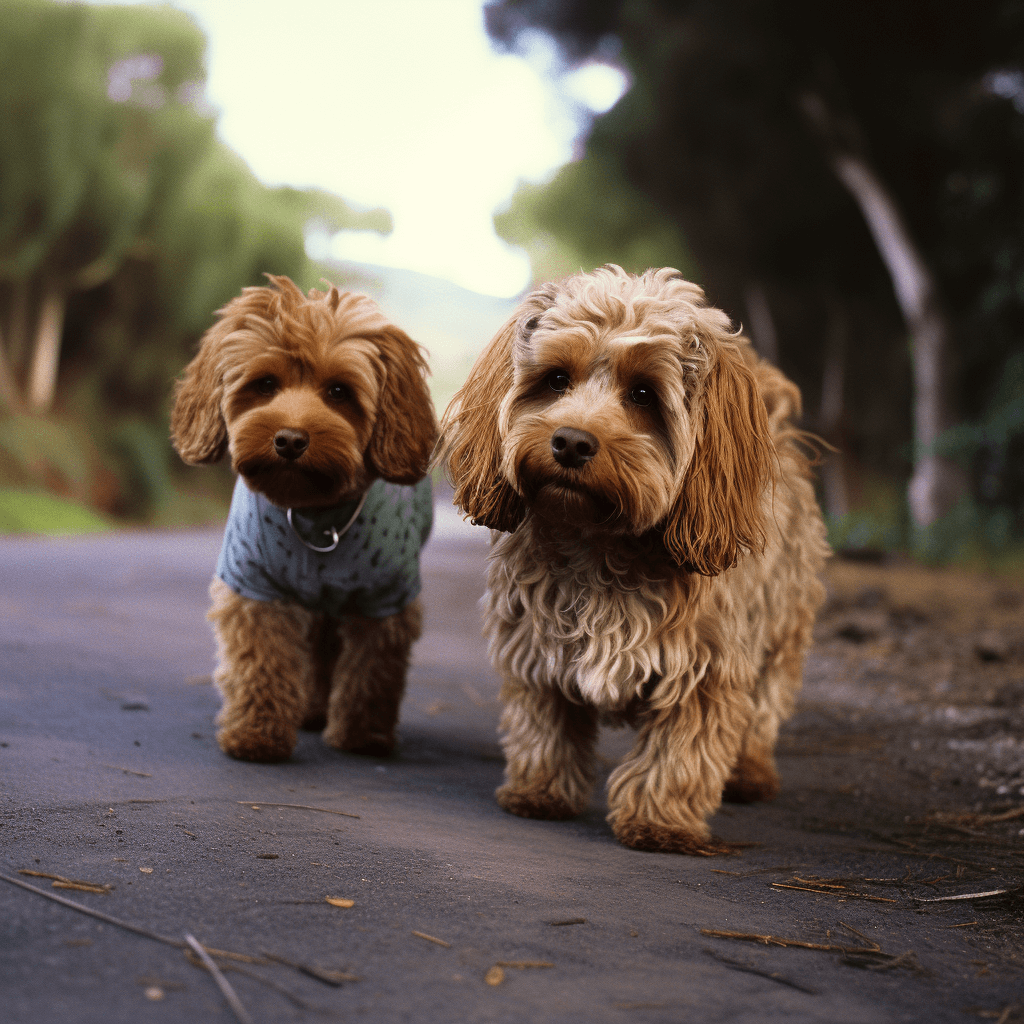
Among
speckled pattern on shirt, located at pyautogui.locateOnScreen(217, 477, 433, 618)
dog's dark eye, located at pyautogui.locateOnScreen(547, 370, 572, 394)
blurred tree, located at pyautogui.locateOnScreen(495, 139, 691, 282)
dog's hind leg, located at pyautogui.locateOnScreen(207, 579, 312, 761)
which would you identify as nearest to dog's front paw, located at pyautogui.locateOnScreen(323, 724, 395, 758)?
dog's hind leg, located at pyautogui.locateOnScreen(207, 579, 312, 761)

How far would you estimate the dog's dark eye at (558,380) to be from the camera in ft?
10.5

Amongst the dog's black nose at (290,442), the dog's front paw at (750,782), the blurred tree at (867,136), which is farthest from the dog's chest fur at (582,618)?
the blurred tree at (867,136)

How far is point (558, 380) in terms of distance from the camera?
3.24 m

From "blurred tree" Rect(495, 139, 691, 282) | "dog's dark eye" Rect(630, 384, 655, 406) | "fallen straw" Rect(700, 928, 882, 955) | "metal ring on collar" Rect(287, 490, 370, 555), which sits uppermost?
"blurred tree" Rect(495, 139, 691, 282)

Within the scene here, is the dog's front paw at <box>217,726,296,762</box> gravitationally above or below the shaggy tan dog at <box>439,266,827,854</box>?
below

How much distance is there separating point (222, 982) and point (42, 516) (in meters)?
15.2

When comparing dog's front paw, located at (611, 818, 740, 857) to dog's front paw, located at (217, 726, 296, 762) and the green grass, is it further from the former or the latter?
the green grass

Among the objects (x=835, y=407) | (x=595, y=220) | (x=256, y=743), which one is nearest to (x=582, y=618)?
(x=256, y=743)

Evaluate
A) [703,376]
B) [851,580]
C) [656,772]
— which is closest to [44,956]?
[656,772]

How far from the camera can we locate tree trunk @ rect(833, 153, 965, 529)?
14.7 m

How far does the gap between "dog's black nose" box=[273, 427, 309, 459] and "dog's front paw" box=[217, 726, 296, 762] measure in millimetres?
1017

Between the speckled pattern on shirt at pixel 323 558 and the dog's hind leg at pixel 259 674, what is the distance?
3.0 inches

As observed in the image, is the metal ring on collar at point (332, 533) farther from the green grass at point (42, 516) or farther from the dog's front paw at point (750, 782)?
the green grass at point (42, 516)

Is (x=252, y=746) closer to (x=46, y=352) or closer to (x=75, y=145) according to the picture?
(x=75, y=145)
